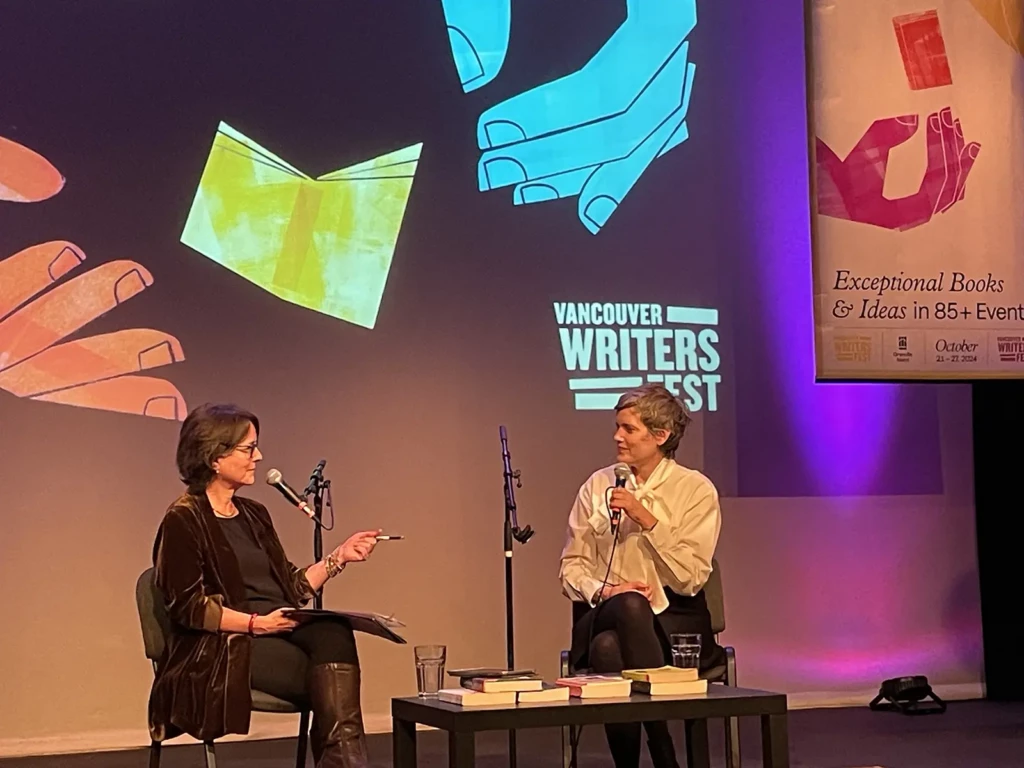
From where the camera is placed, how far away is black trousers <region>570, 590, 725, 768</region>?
3.38 metres

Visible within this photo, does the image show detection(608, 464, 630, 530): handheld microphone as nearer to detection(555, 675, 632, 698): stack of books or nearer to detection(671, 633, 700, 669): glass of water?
detection(671, 633, 700, 669): glass of water

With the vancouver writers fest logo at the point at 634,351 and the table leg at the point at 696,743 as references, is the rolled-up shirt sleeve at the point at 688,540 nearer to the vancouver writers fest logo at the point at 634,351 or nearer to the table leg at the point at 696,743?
the table leg at the point at 696,743

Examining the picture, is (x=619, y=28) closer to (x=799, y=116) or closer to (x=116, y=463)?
(x=799, y=116)

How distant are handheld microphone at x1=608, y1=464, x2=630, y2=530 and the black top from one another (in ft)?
2.91

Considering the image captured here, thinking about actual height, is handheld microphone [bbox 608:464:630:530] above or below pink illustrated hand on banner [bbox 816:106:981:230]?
below

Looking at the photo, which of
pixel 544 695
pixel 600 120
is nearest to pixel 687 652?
pixel 544 695

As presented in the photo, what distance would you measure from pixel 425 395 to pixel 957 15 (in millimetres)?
2439

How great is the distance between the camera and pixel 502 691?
2732 millimetres

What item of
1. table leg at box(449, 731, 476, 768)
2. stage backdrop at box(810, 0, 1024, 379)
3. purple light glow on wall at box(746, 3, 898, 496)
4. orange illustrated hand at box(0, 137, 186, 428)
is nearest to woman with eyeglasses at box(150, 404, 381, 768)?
table leg at box(449, 731, 476, 768)

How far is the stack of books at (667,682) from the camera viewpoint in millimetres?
2863

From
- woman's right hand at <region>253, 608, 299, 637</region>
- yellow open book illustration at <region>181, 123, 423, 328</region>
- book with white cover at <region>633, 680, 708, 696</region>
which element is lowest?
book with white cover at <region>633, 680, 708, 696</region>

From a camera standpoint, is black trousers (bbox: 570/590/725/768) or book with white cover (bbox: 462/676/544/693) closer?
book with white cover (bbox: 462/676/544/693)

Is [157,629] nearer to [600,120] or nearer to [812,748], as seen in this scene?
[812,748]

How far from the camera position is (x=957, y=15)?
5102 millimetres
